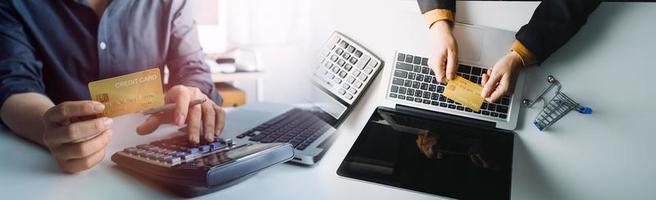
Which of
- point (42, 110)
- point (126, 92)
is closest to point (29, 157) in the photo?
point (42, 110)

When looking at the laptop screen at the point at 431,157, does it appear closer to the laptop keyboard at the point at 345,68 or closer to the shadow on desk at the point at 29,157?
the laptop keyboard at the point at 345,68

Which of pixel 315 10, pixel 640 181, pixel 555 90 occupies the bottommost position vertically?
pixel 640 181

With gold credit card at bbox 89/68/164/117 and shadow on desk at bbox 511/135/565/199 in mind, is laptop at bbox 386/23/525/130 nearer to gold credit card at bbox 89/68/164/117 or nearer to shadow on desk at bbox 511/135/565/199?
shadow on desk at bbox 511/135/565/199

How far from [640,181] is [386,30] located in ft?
1.52

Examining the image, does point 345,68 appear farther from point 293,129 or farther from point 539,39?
point 539,39

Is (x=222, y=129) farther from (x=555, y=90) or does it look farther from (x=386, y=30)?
(x=555, y=90)

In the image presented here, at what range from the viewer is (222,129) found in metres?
0.65

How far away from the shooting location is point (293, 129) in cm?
67

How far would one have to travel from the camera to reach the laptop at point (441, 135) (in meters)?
0.64

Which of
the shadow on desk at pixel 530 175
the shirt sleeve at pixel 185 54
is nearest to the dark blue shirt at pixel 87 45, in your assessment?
the shirt sleeve at pixel 185 54

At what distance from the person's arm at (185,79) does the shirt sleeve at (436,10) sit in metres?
0.35

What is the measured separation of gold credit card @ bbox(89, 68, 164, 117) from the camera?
555mm

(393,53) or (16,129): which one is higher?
(393,53)

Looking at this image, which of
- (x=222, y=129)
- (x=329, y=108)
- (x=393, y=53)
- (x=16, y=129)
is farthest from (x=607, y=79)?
(x=16, y=129)
